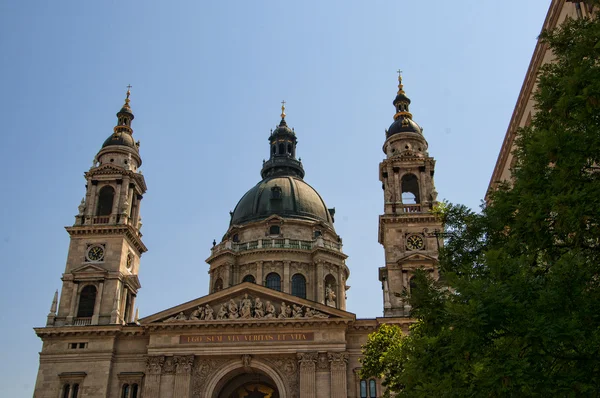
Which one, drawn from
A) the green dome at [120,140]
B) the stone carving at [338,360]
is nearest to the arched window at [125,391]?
the stone carving at [338,360]

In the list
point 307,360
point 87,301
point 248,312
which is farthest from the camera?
point 87,301

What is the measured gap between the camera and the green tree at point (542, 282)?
12.0m

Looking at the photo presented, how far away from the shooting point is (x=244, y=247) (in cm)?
5747

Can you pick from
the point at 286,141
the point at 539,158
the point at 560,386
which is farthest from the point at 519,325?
the point at 286,141

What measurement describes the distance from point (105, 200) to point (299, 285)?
17471 millimetres

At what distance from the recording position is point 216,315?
43344 millimetres

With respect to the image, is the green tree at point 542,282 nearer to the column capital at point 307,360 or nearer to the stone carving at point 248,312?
the column capital at point 307,360

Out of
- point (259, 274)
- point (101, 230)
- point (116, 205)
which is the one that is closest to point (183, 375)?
point (101, 230)

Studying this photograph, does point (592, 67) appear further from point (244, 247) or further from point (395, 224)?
point (244, 247)

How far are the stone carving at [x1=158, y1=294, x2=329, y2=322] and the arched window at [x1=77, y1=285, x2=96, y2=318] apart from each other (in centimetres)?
677

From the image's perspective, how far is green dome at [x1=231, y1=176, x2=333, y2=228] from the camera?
197 ft

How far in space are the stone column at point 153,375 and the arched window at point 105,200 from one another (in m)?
13.8

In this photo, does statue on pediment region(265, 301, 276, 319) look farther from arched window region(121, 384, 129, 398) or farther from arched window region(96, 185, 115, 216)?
arched window region(96, 185, 115, 216)

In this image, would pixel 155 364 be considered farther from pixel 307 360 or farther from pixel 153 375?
pixel 307 360
